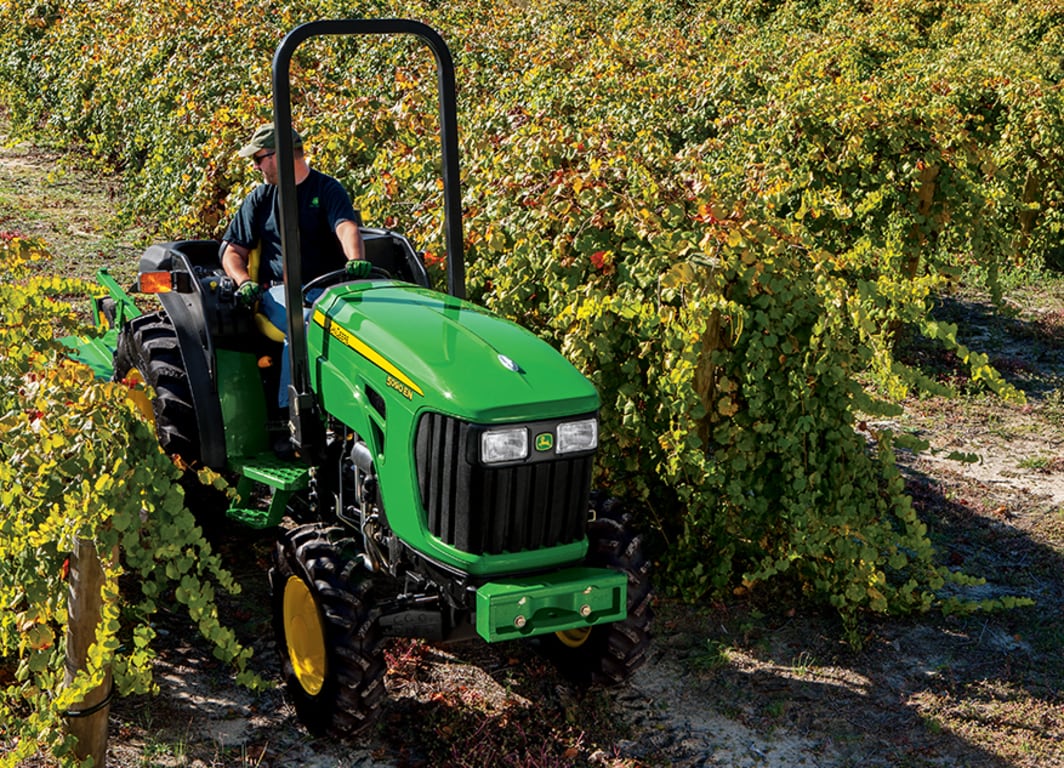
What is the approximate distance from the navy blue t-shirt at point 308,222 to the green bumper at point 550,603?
184cm

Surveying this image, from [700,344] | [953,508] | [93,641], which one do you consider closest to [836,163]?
[953,508]

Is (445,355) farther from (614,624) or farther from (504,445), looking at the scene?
(614,624)

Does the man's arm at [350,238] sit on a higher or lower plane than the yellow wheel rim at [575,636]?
higher

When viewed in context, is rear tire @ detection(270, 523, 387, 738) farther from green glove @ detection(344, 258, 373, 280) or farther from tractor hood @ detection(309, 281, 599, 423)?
green glove @ detection(344, 258, 373, 280)

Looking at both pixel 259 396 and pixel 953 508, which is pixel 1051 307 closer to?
pixel 953 508

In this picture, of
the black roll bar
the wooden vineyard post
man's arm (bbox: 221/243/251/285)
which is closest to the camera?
the wooden vineyard post

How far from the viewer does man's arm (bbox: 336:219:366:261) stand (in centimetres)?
498

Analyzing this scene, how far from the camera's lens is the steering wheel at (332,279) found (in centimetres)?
484

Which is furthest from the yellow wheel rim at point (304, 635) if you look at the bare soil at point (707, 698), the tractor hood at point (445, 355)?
the tractor hood at point (445, 355)

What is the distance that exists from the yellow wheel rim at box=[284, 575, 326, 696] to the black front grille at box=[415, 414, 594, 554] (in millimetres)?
601

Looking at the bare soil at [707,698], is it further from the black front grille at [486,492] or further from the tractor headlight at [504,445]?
the tractor headlight at [504,445]

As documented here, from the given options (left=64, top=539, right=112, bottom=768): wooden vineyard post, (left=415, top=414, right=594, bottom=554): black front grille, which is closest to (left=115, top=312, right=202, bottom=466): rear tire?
(left=64, top=539, right=112, bottom=768): wooden vineyard post

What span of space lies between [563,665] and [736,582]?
48.0 inches

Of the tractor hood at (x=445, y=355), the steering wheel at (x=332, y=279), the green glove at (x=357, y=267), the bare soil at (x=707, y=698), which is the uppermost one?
the green glove at (x=357, y=267)
